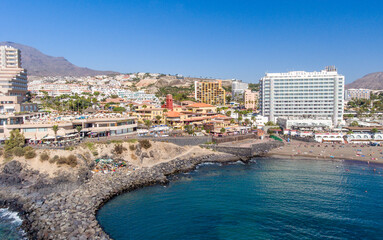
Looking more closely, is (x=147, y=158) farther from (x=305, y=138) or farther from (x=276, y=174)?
(x=305, y=138)

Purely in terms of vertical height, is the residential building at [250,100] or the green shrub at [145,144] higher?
the residential building at [250,100]

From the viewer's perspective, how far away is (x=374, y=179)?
3909cm

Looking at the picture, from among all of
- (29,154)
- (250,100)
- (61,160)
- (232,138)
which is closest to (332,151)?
(232,138)

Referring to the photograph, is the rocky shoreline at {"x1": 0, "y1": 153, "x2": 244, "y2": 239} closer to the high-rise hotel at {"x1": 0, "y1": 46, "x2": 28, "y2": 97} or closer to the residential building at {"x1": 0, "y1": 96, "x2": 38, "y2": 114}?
the residential building at {"x1": 0, "y1": 96, "x2": 38, "y2": 114}

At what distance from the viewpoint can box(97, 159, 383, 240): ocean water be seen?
2453 centimetres

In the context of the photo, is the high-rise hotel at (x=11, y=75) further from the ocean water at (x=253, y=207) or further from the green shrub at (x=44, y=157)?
the ocean water at (x=253, y=207)

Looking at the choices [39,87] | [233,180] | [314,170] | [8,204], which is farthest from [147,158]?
[39,87]

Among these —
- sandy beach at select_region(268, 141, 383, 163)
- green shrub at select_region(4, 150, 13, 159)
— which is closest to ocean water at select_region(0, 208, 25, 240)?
green shrub at select_region(4, 150, 13, 159)

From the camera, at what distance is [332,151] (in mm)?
56125

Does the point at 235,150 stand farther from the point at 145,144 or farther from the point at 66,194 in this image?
the point at 66,194

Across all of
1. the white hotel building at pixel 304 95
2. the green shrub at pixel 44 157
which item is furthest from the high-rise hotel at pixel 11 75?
the white hotel building at pixel 304 95

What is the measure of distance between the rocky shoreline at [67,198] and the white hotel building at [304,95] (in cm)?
5409

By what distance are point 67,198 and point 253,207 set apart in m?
19.7

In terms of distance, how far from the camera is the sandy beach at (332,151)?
51.5 m
